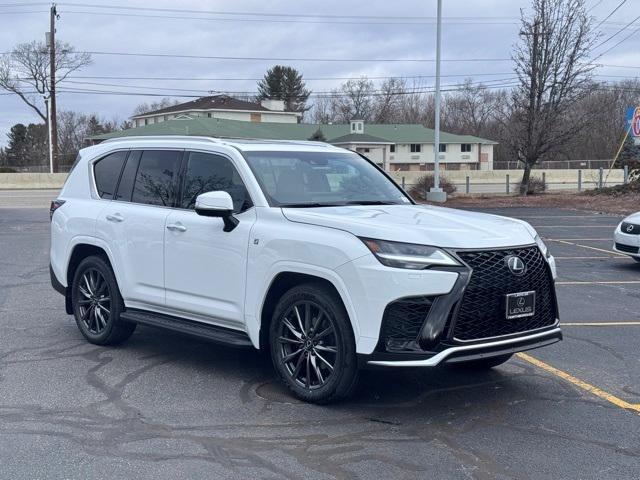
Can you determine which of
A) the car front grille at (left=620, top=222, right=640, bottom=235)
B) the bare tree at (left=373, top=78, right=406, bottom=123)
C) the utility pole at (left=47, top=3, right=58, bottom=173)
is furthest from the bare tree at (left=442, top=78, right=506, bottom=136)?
the car front grille at (left=620, top=222, right=640, bottom=235)

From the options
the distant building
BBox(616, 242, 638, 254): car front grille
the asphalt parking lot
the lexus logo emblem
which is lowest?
the asphalt parking lot

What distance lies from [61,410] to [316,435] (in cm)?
191

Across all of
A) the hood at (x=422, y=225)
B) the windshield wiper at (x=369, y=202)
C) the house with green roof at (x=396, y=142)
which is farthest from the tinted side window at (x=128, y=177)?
the house with green roof at (x=396, y=142)

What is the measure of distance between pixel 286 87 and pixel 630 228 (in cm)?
8957

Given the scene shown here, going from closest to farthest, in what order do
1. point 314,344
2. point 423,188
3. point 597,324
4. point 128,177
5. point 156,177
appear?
point 314,344 < point 156,177 < point 128,177 < point 597,324 < point 423,188

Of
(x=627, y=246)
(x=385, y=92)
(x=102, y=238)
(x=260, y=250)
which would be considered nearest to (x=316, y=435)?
(x=260, y=250)

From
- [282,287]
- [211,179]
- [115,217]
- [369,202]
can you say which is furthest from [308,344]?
[115,217]

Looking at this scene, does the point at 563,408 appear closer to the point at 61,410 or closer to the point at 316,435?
the point at 316,435

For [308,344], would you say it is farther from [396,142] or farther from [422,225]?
[396,142]

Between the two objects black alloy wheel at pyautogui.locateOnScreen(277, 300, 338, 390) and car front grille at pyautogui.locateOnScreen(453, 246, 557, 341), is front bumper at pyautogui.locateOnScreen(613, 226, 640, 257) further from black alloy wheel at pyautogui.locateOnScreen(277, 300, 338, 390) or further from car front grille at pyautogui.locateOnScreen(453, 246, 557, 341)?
black alloy wheel at pyautogui.locateOnScreen(277, 300, 338, 390)

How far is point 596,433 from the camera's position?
4969 millimetres

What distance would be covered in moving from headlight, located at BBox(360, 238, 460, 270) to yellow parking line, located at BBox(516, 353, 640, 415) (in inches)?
72.1

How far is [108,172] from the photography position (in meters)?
7.48

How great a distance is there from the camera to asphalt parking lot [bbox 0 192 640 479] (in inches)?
175
